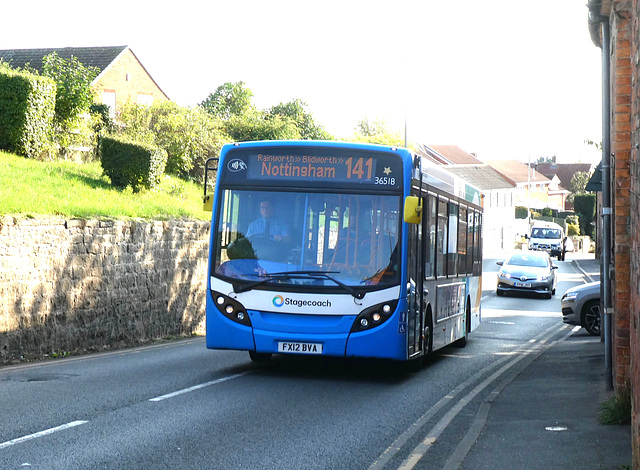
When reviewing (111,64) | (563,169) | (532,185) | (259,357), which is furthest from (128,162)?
(563,169)

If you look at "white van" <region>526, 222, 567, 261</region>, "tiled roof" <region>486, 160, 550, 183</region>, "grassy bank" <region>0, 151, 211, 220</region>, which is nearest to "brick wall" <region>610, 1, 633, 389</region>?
"grassy bank" <region>0, 151, 211, 220</region>

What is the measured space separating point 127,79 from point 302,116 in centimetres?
1306

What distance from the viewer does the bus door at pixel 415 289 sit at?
1131cm

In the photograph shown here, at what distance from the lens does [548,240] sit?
202 ft

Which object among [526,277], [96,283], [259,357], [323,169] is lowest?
[259,357]

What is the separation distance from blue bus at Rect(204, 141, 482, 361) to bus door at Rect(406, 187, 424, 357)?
0.03 meters

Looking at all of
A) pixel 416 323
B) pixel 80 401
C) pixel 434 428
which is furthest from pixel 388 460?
pixel 416 323

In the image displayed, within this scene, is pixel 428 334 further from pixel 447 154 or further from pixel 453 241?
pixel 447 154

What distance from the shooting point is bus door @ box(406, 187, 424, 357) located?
1131cm

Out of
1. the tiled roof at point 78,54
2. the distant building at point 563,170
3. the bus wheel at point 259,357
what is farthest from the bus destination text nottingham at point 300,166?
the distant building at point 563,170

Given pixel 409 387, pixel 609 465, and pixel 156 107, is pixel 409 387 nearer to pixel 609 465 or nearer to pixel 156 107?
pixel 609 465

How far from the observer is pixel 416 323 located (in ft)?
38.5

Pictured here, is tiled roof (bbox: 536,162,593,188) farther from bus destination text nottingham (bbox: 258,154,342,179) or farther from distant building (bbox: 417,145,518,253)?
bus destination text nottingham (bbox: 258,154,342,179)

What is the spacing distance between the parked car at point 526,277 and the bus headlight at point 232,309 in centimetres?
2206
